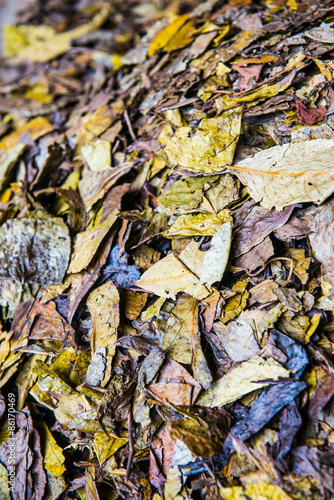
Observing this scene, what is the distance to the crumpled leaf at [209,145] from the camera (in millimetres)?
1676

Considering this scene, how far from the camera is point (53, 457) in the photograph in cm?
155

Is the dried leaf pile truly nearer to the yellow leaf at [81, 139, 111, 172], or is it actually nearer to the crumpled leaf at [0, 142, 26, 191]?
the yellow leaf at [81, 139, 111, 172]

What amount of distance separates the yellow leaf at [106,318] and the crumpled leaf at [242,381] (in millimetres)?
462

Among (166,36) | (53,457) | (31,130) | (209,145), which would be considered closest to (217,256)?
(209,145)

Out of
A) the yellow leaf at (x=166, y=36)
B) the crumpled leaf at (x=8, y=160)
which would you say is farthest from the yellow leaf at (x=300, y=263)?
the crumpled leaf at (x=8, y=160)

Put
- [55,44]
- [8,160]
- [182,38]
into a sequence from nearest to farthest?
1. [182,38]
2. [8,160]
3. [55,44]

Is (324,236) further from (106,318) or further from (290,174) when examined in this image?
(106,318)

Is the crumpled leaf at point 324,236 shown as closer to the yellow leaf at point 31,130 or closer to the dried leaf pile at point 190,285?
the dried leaf pile at point 190,285

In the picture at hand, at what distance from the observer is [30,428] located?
5.26 ft

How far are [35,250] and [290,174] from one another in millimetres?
1437

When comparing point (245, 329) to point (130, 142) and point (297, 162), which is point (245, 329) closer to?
point (297, 162)

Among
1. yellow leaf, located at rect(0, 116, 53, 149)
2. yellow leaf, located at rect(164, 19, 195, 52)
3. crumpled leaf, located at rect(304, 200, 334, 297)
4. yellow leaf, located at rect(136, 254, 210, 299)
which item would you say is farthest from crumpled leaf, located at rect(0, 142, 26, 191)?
crumpled leaf, located at rect(304, 200, 334, 297)

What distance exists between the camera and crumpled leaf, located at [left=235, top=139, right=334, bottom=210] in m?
1.44

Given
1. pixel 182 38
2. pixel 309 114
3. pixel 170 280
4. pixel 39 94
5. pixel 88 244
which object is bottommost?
pixel 170 280
